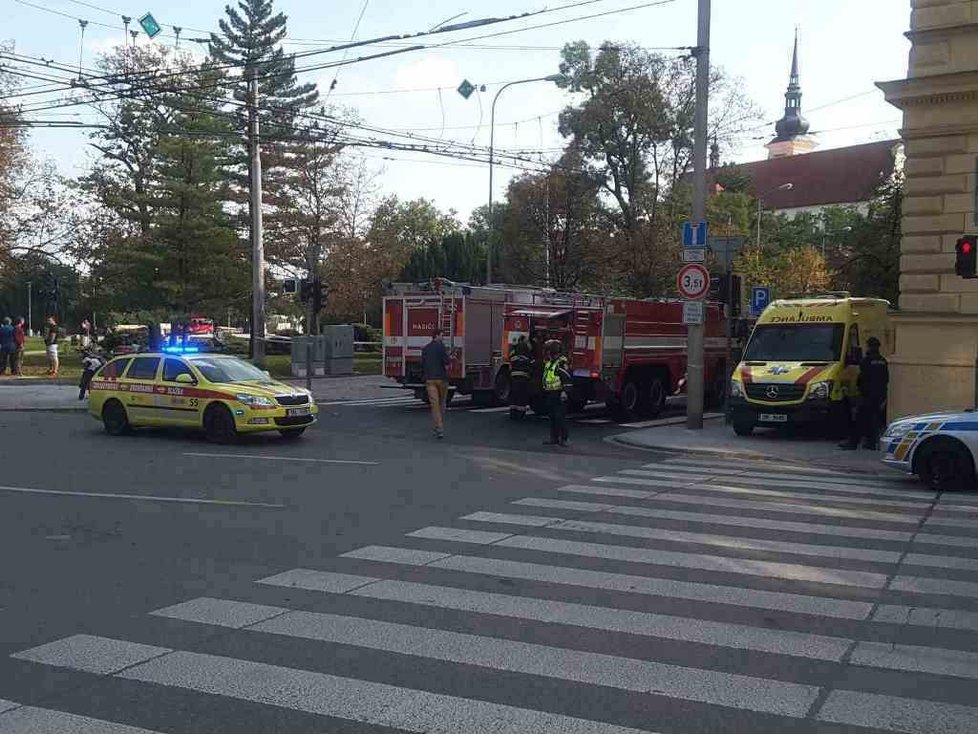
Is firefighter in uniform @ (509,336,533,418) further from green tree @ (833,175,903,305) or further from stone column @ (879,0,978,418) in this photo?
green tree @ (833,175,903,305)

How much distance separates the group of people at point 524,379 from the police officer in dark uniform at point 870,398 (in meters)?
4.62

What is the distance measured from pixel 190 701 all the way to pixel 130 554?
3.69 m

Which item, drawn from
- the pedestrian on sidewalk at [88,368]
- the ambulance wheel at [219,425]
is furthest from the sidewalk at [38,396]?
the ambulance wheel at [219,425]

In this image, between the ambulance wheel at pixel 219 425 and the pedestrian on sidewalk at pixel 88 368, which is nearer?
the ambulance wheel at pixel 219 425

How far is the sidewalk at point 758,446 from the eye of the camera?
49.3ft

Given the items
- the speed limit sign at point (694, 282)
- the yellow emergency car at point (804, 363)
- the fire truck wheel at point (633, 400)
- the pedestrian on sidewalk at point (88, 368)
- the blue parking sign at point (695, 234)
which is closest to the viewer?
the yellow emergency car at point (804, 363)

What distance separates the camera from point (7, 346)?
3186 cm

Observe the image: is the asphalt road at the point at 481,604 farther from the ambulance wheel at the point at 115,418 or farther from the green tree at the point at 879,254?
the green tree at the point at 879,254

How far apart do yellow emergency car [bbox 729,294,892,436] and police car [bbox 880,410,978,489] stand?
4.97 meters

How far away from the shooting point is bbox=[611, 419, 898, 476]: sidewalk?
15039 mm

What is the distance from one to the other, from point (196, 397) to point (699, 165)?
986cm

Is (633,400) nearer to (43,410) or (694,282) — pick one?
(694,282)

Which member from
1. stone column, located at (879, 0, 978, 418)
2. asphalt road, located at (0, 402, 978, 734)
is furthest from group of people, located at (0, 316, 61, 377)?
stone column, located at (879, 0, 978, 418)

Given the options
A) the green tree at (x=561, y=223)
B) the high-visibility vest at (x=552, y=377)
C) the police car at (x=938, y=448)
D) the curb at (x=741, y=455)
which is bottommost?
the curb at (x=741, y=455)
